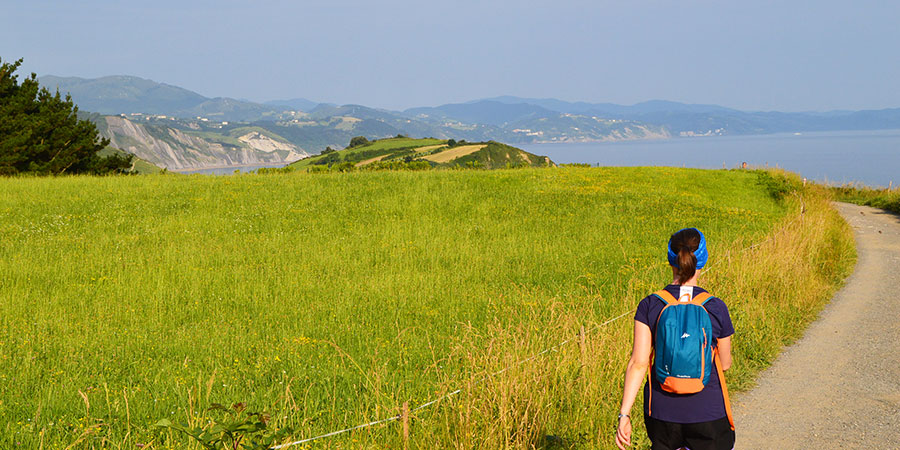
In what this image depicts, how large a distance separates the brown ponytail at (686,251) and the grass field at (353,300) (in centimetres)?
278

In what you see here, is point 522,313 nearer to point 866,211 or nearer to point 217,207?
point 217,207

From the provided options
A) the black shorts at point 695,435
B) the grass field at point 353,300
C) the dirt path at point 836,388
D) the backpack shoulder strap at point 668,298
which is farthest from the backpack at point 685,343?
the dirt path at point 836,388

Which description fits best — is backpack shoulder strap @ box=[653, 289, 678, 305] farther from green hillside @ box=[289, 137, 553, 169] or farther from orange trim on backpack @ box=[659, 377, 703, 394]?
green hillside @ box=[289, 137, 553, 169]

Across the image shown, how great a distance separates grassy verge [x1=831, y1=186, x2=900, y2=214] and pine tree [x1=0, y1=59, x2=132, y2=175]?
52.1 meters

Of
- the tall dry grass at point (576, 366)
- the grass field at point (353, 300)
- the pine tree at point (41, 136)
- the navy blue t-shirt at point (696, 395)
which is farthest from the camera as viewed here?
the pine tree at point (41, 136)

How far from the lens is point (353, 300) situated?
1365cm

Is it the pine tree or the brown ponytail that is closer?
the brown ponytail

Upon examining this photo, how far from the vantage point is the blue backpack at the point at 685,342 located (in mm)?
4172

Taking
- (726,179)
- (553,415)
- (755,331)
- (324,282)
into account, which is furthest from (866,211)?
(553,415)

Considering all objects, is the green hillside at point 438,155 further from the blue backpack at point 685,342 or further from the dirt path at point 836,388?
the blue backpack at point 685,342

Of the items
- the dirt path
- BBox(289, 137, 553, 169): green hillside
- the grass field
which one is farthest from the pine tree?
BBox(289, 137, 553, 169): green hillside

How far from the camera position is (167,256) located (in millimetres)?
18234

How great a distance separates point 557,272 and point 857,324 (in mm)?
6799

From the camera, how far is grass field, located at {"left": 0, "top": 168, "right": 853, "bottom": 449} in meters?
7.17
